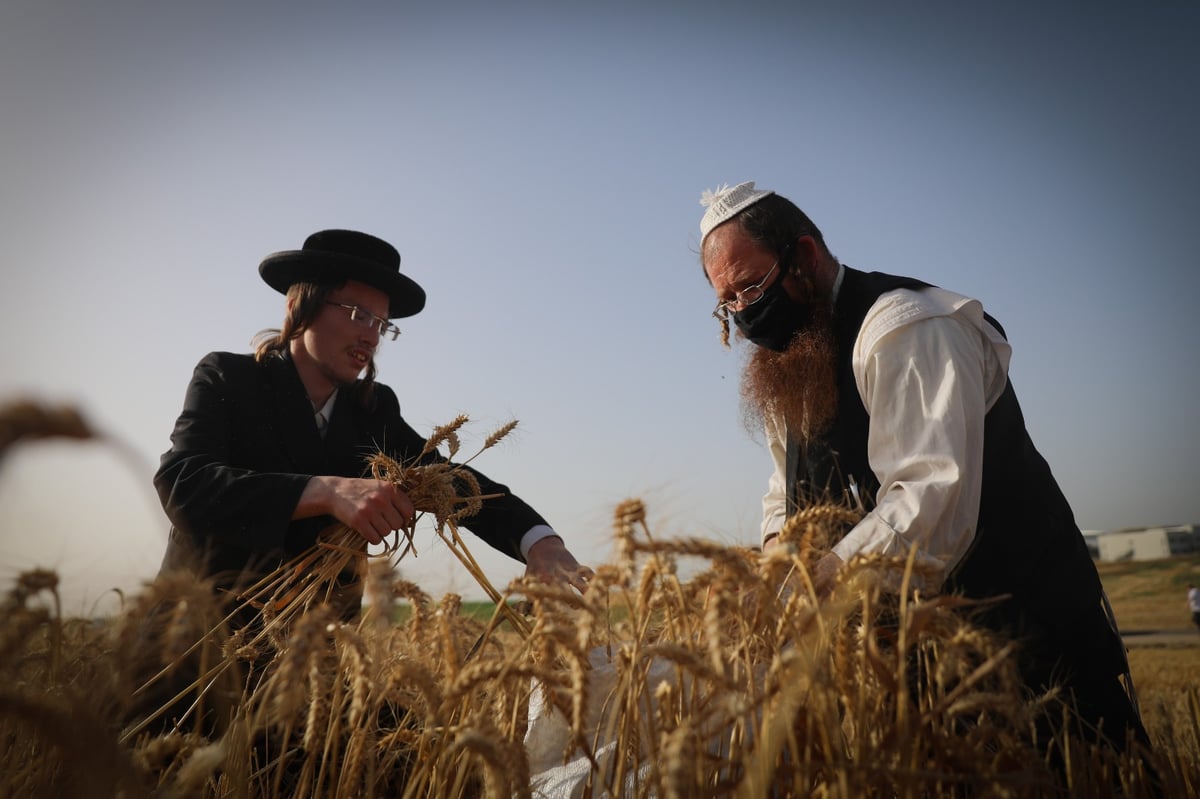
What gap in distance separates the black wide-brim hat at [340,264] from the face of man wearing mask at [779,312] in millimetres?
1662

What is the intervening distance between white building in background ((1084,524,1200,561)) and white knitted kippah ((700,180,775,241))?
2301 inches

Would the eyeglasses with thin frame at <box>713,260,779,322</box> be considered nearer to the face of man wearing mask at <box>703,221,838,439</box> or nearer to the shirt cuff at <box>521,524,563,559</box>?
the face of man wearing mask at <box>703,221,838,439</box>

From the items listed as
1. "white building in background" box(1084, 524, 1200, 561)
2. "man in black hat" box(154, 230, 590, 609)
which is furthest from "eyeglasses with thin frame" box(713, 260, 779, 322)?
"white building in background" box(1084, 524, 1200, 561)

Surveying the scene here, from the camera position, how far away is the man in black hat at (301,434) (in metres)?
2.52

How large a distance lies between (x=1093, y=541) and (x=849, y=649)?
234ft

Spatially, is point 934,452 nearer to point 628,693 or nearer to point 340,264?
point 628,693

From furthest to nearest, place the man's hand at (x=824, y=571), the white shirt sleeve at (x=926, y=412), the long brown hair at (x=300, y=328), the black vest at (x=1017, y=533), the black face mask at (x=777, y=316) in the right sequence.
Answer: the long brown hair at (x=300, y=328) < the black face mask at (x=777, y=316) < the black vest at (x=1017, y=533) < the white shirt sleeve at (x=926, y=412) < the man's hand at (x=824, y=571)

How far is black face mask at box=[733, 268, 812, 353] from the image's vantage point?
110 inches

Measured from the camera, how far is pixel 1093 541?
59.9 meters

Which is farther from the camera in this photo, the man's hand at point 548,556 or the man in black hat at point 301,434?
the man's hand at point 548,556

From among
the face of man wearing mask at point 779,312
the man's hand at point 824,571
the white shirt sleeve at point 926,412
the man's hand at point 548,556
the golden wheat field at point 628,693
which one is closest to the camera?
the golden wheat field at point 628,693

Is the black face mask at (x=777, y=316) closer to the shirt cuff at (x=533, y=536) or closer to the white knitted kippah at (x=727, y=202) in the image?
the white knitted kippah at (x=727, y=202)

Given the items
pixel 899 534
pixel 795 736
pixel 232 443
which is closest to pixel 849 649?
pixel 795 736

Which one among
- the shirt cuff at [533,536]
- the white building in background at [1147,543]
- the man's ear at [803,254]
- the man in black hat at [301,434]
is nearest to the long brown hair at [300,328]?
the man in black hat at [301,434]
